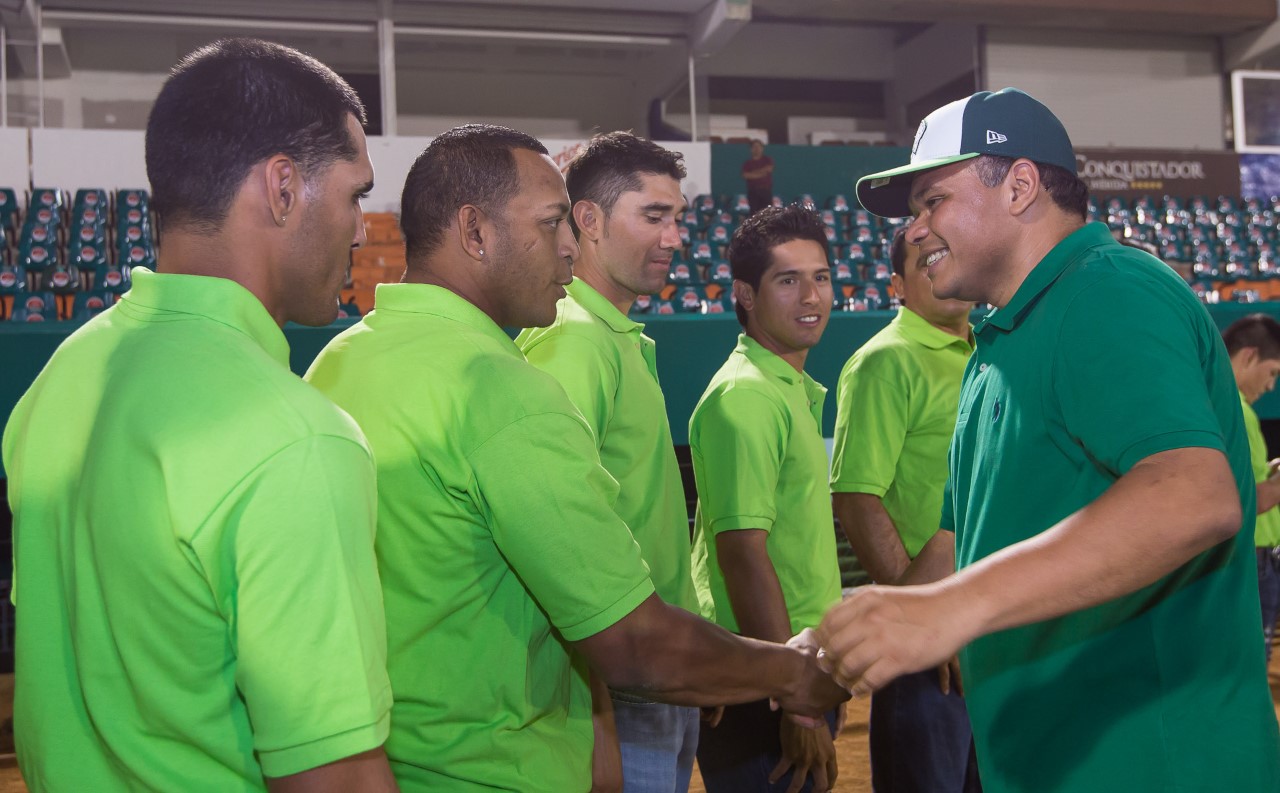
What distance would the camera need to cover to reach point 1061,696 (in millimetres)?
1492

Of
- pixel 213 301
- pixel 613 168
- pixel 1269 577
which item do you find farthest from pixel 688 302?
pixel 213 301

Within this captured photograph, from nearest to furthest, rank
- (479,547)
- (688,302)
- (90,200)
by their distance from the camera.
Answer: (479,547) → (688,302) → (90,200)

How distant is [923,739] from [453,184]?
194cm

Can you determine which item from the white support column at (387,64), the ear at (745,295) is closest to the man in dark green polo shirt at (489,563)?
the ear at (745,295)

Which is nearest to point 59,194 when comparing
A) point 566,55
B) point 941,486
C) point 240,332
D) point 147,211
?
point 147,211

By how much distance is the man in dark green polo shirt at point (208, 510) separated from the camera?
0.96 metres

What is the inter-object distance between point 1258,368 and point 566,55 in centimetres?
1418

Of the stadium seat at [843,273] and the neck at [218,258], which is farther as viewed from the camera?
the stadium seat at [843,273]

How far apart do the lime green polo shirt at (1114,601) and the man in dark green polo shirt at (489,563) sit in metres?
0.47

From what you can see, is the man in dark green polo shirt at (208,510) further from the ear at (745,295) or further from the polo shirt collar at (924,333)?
the polo shirt collar at (924,333)

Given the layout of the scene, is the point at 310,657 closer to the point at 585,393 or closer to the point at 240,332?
the point at 240,332

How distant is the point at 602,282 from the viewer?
8.32ft

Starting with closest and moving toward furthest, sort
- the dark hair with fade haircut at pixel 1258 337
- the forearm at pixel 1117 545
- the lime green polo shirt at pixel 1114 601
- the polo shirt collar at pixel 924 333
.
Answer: the forearm at pixel 1117 545
the lime green polo shirt at pixel 1114 601
the polo shirt collar at pixel 924 333
the dark hair with fade haircut at pixel 1258 337

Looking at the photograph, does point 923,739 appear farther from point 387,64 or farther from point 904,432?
point 387,64
